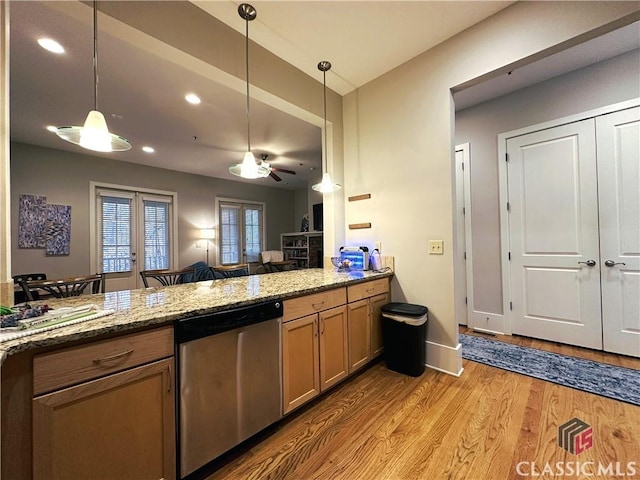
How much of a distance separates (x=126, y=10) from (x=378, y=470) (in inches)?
117

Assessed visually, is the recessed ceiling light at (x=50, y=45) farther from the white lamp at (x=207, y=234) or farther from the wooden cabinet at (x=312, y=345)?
the white lamp at (x=207, y=234)

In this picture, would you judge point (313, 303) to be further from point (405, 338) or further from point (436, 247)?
point (436, 247)

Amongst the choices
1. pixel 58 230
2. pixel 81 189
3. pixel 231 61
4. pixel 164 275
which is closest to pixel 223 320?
pixel 164 275

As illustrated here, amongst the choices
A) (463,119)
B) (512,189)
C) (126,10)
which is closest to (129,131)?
(126,10)

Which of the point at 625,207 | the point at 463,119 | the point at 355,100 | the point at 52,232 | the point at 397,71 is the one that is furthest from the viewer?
the point at 52,232

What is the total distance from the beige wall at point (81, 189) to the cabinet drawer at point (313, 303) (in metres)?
5.00

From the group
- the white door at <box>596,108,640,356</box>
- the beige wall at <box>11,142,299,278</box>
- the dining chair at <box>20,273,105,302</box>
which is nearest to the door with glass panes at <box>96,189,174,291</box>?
the beige wall at <box>11,142,299,278</box>

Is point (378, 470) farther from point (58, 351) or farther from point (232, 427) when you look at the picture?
point (58, 351)

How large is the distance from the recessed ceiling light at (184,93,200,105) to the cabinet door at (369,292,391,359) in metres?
2.84

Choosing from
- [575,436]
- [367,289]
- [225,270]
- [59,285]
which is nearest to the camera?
[575,436]

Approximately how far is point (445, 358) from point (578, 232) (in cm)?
194

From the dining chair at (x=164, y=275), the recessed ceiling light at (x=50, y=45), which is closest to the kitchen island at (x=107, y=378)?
the dining chair at (x=164, y=275)

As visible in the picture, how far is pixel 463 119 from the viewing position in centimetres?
345

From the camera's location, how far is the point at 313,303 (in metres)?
1.87
